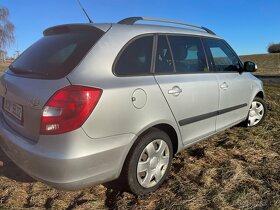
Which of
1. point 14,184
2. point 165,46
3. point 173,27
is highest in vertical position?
point 173,27

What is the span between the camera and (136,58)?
2.99 m

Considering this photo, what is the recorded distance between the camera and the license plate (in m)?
2.82

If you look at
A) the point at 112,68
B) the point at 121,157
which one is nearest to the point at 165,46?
the point at 112,68

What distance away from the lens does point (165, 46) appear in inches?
133

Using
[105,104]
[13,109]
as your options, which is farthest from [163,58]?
[13,109]

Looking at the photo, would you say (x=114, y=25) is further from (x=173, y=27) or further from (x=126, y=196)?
(x=126, y=196)

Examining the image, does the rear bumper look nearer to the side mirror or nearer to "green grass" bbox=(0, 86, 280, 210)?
"green grass" bbox=(0, 86, 280, 210)

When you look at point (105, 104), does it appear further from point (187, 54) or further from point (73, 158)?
point (187, 54)

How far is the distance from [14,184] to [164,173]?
160 cm

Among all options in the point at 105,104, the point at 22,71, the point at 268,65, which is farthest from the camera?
the point at 268,65

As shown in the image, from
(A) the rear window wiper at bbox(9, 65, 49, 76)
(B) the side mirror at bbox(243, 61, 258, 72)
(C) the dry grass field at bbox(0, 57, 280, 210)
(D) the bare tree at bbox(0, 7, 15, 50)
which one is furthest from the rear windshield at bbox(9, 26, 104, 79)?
(D) the bare tree at bbox(0, 7, 15, 50)

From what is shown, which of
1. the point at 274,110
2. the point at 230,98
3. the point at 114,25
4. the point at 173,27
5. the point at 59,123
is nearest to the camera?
the point at 59,123

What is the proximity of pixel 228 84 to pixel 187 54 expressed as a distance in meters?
0.87

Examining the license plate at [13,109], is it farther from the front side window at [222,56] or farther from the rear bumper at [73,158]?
the front side window at [222,56]
